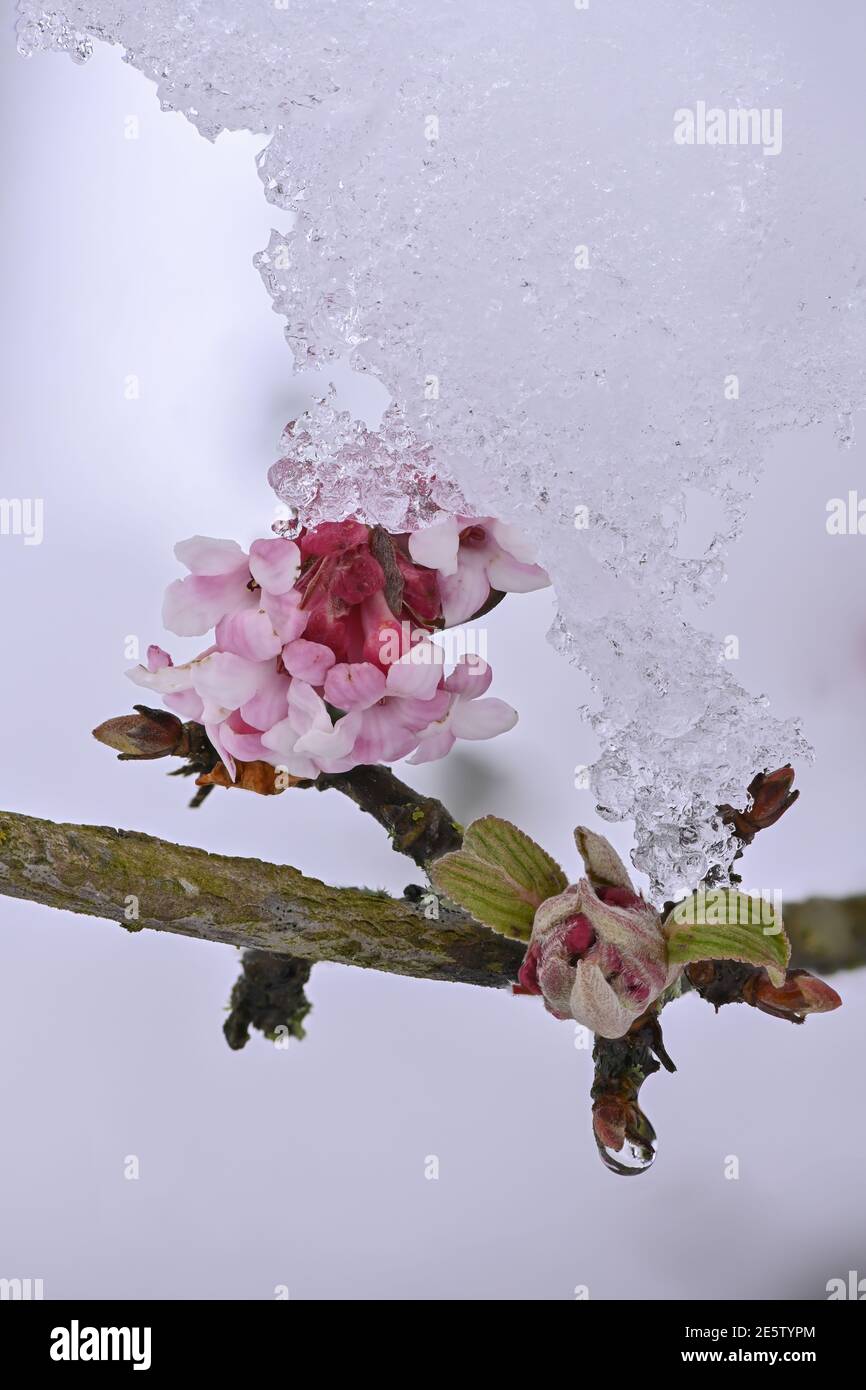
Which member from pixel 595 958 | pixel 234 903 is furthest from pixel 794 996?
pixel 234 903

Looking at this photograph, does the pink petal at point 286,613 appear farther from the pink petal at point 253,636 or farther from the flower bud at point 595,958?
the flower bud at point 595,958

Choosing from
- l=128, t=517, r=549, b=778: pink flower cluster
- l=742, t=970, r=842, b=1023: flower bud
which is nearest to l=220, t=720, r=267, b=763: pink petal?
l=128, t=517, r=549, b=778: pink flower cluster

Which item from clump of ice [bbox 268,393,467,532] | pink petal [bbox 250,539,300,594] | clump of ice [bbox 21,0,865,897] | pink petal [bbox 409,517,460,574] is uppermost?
clump of ice [bbox 21,0,865,897]

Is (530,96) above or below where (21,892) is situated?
above

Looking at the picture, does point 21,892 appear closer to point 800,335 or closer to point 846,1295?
point 800,335

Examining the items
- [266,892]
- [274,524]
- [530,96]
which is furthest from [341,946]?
[530,96]

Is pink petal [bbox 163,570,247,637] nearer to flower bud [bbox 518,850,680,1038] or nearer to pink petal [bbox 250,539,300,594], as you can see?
pink petal [bbox 250,539,300,594]
